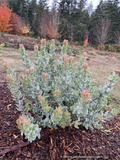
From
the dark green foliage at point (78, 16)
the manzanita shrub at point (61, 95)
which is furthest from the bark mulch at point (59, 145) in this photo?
the dark green foliage at point (78, 16)

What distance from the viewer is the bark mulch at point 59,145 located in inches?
52.8

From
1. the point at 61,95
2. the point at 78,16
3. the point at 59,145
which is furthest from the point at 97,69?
the point at 78,16

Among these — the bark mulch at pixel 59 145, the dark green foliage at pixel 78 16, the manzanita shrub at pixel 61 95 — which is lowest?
the bark mulch at pixel 59 145

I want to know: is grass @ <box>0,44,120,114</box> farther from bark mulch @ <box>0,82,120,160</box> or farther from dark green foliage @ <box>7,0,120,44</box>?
dark green foliage @ <box>7,0,120,44</box>

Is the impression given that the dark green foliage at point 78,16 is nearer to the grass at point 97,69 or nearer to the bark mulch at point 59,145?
the grass at point 97,69

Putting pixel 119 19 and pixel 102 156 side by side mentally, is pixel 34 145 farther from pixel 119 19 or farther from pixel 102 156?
pixel 119 19

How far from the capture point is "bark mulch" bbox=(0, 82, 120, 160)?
A: 1.34m

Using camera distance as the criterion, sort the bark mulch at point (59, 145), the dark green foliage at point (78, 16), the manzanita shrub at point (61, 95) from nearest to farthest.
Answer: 1. the manzanita shrub at point (61, 95)
2. the bark mulch at point (59, 145)
3. the dark green foliage at point (78, 16)

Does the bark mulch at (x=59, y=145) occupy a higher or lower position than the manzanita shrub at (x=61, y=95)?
lower

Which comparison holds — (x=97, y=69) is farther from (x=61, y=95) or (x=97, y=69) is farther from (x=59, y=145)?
(x=59, y=145)

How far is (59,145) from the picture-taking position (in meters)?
1.46

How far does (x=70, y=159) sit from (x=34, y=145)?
0.50 metres

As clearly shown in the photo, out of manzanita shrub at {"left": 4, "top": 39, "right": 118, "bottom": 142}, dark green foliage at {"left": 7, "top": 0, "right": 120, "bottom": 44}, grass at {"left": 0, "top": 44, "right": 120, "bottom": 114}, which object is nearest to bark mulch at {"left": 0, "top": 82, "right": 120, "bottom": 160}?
manzanita shrub at {"left": 4, "top": 39, "right": 118, "bottom": 142}

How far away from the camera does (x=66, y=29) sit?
26.7m
